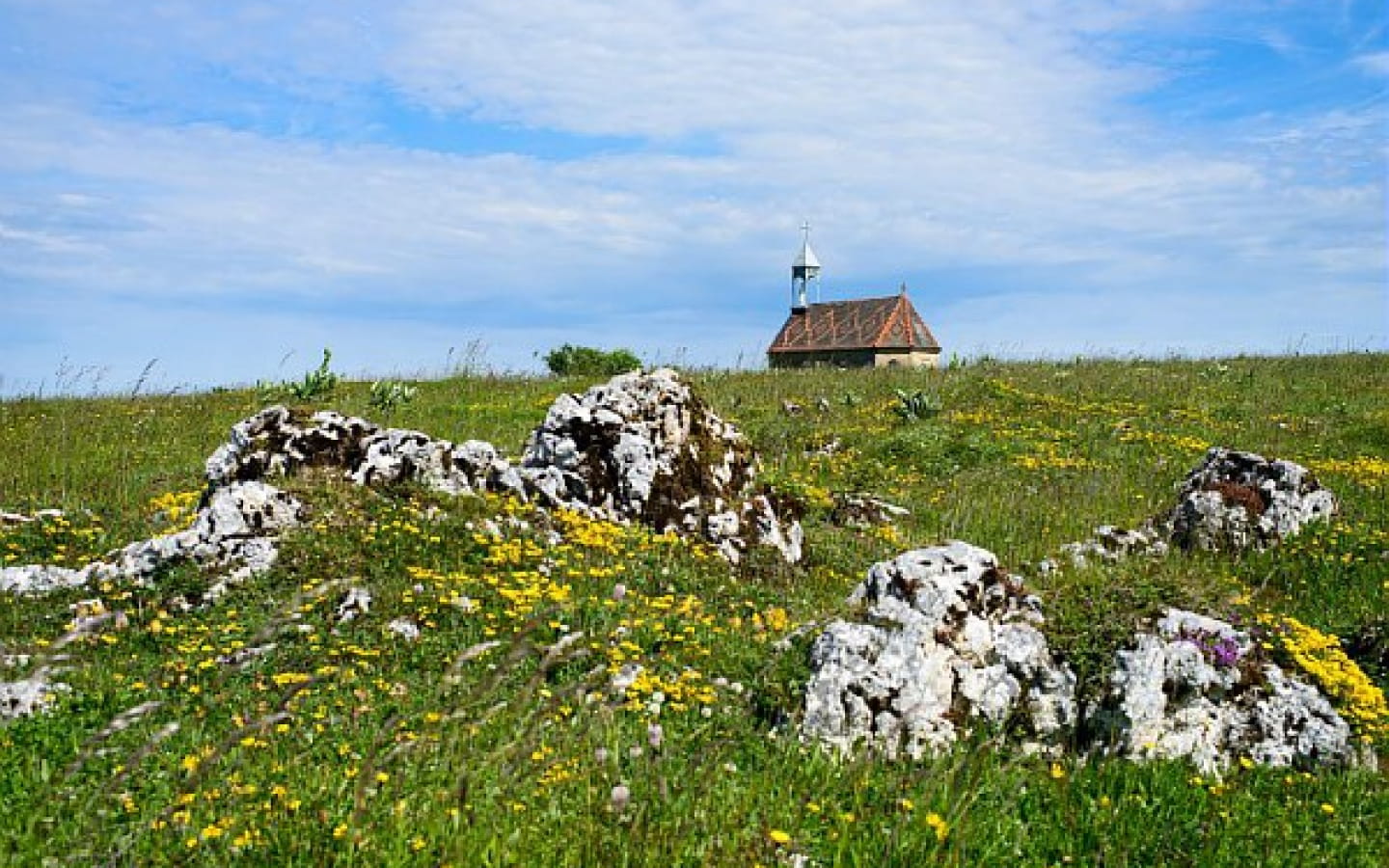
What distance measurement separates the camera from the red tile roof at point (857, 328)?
2527 inches

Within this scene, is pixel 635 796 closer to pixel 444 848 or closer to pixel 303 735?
pixel 444 848

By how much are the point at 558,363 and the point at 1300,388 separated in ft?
82.6

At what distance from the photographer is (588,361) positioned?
40.8 meters

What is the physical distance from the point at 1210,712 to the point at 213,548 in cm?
935

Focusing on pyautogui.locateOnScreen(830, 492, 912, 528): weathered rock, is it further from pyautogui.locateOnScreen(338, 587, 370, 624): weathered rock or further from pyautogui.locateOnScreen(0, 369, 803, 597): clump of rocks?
pyautogui.locateOnScreen(338, 587, 370, 624): weathered rock

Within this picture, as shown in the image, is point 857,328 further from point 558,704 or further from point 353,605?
point 558,704

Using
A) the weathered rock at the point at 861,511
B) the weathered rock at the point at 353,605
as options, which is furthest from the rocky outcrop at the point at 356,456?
the weathered rock at the point at 861,511

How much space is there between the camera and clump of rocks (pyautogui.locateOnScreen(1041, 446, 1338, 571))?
16062mm

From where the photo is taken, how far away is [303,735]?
7082 mm

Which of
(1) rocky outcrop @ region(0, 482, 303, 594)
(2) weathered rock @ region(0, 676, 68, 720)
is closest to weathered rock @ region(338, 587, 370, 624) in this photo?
(1) rocky outcrop @ region(0, 482, 303, 594)

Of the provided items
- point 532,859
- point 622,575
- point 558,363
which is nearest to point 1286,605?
point 622,575

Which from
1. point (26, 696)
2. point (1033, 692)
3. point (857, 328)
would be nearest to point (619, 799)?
point (1033, 692)

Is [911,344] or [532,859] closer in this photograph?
[532,859]

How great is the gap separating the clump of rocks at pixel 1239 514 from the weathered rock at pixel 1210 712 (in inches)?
276
